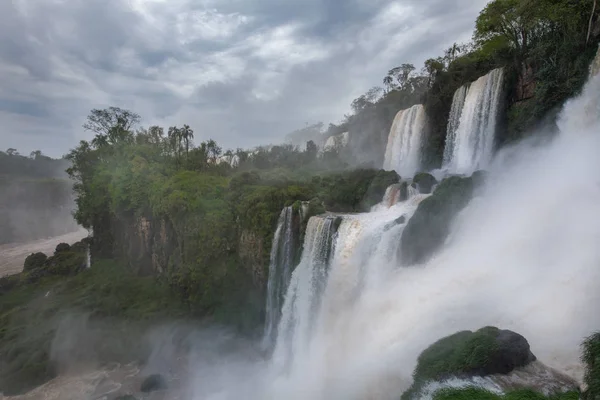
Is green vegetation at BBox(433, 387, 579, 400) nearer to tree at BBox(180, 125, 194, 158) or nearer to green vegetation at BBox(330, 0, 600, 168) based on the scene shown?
green vegetation at BBox(330, 0, 600, 168)

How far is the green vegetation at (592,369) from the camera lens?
19.0 ft

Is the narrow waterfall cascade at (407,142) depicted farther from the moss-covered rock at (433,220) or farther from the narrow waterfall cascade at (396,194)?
the moss-covered rock at (433,220)

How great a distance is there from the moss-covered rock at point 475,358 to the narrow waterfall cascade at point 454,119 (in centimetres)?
1590

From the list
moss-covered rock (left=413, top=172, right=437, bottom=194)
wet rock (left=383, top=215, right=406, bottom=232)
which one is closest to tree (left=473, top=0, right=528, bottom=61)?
moss-covered rock (left=413, top=172, right=437, bottom=194)

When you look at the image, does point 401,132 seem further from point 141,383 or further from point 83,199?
point 83,199

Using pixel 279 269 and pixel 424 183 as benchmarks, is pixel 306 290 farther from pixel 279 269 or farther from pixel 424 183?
pixel 424 183

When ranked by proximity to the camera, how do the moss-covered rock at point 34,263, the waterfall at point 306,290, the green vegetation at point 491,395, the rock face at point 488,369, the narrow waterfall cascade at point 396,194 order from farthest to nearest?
1. the moss-covered rock at point 34,263
2. the narrow waterfall cascade at point 396,194
3. the waterfall at point 306,290
4. the rock face at point 488,369
5. the green vegetation at point 491,395

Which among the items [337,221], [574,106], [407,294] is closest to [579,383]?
[407,294]

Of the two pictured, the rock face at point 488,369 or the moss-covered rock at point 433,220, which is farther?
the moss-covered rock at point 433,220

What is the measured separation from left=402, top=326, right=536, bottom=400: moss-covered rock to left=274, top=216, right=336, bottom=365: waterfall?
8.12 m

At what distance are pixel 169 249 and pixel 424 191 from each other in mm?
20091

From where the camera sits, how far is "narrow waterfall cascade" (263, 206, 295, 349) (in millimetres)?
20109

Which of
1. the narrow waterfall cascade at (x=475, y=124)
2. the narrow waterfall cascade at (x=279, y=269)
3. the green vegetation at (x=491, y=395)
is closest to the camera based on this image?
the green vegetation at (x=491, y=395)

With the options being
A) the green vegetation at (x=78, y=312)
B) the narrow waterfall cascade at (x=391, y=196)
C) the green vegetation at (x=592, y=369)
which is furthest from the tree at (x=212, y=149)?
the green vegetation at (x=592, y=369)
